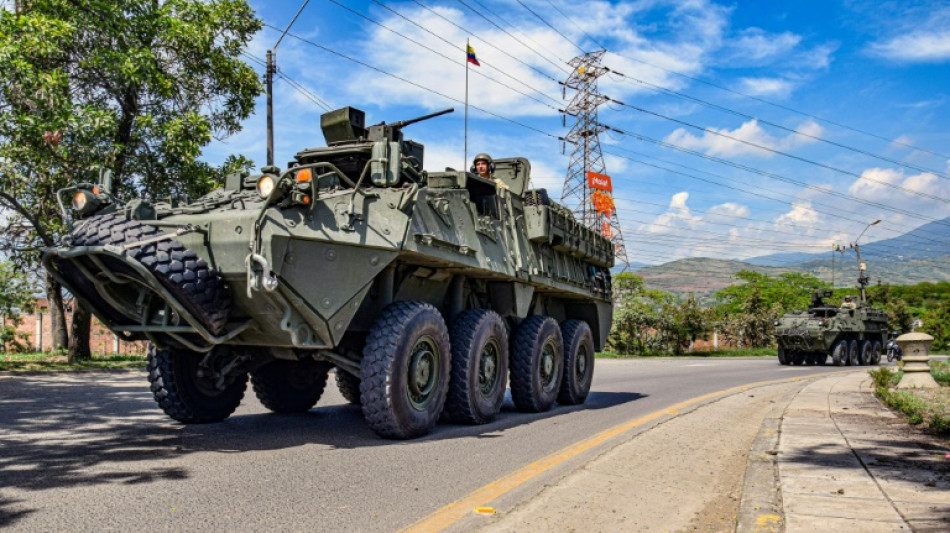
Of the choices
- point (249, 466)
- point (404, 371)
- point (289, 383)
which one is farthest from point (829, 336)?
point (249, 466)

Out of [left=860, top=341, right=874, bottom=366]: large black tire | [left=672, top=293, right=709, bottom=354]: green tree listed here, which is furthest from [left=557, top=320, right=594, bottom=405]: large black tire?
[left=672, top=293, right=709, bottom=354]: green tree

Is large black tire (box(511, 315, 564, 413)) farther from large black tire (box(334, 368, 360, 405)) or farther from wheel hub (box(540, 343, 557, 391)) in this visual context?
large black tire (box(334, 368, 360, 405))

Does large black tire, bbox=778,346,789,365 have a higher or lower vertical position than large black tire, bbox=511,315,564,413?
lower

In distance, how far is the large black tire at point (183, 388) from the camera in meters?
7.30

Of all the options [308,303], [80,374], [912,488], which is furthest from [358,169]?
[80,374]

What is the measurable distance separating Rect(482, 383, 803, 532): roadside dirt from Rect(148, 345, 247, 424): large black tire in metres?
3.82

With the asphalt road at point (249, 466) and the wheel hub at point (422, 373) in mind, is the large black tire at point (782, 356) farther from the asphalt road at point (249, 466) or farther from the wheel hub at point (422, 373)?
the wheel hub at point (422, 373)

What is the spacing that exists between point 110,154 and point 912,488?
14.8 meters

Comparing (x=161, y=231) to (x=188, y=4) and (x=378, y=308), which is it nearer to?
(x=378, y=308)

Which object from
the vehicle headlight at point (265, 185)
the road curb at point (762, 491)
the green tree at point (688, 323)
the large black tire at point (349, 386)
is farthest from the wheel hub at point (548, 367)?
the green tree at point (688, 323)

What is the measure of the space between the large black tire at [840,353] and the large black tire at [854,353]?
0.62ft

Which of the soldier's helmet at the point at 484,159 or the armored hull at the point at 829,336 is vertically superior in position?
the soldier's helmet at the point at 484,159

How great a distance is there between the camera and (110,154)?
1519 centimetres

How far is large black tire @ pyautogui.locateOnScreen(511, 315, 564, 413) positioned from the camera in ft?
31.0
